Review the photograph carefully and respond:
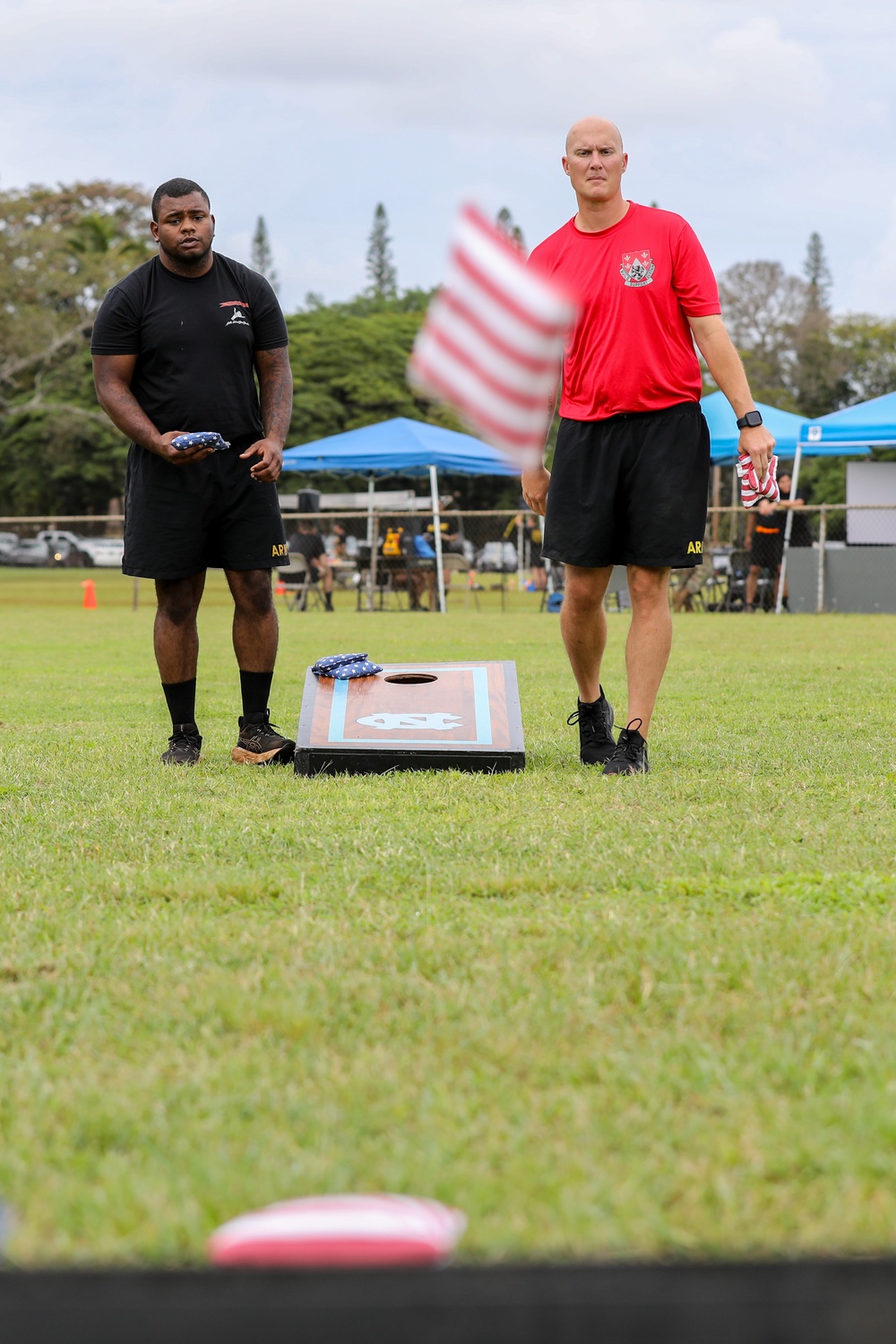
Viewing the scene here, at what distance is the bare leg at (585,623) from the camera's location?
5.23 metres

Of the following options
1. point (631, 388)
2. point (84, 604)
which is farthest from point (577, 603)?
point (84, 604)

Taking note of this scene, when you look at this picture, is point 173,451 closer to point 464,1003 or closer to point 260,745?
point 260,745

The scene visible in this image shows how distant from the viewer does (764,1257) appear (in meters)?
1.53

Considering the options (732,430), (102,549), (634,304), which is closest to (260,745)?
(634,304)

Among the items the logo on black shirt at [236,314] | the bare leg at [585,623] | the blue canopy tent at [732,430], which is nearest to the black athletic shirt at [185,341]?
the logo on black shirt at [236,314]

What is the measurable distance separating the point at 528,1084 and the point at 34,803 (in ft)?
8.98

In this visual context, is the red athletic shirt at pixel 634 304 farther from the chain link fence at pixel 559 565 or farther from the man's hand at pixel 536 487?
the chain link fence at pixel 559 565

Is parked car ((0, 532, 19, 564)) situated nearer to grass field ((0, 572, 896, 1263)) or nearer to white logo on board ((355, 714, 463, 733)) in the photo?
grass field ((0, 572, 896, 1263))

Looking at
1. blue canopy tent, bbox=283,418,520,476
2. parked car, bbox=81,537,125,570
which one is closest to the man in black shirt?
blue canopy tent, bbox=283,418,520,476

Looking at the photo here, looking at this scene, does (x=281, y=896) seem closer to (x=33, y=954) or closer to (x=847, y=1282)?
(x=33, y=954)

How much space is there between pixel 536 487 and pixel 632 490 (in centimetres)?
47

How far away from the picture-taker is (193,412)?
5.26m

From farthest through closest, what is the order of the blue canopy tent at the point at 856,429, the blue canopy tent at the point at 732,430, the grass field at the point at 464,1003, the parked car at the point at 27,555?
the parked car at the point at 27,555 < the blue canopy tent at the point at 732,430 < the blue canopy tent at the point at 856,429 < the grass field at the point at 464,1003

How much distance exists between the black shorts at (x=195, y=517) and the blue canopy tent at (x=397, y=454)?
44.7 ft
